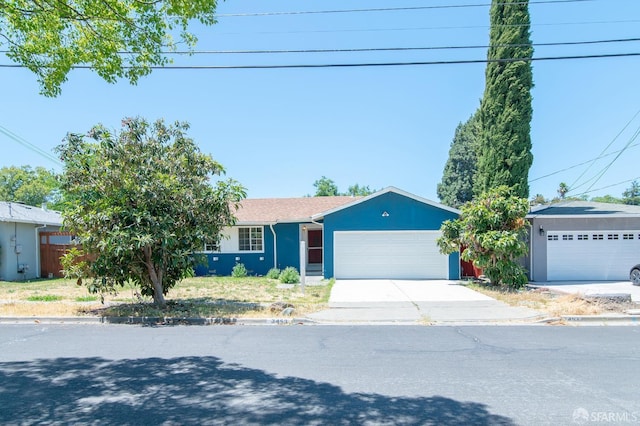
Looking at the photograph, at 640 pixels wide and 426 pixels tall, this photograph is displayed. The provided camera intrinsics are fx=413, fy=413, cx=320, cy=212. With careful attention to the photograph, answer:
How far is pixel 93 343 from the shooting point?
7598 mm

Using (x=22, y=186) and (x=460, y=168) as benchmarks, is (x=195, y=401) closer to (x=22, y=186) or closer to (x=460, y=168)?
(x=460, y=168)

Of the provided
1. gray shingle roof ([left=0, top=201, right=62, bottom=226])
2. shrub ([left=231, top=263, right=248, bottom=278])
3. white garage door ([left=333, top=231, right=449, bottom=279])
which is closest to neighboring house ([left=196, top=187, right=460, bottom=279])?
white garage door ([left=333, top=231, right=449, bottom=279])

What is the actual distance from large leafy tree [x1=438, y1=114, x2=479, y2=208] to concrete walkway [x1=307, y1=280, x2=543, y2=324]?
26.4m

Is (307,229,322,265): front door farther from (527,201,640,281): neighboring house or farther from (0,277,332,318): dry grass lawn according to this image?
(527,201,640,281): neighboring house

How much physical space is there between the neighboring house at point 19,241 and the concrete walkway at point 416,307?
1480 cm

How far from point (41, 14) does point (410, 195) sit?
14545 millimetres

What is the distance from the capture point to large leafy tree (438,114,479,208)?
39812 mm

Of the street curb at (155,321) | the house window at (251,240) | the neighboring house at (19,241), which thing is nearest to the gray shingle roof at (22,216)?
the neighboring house at (19,241)

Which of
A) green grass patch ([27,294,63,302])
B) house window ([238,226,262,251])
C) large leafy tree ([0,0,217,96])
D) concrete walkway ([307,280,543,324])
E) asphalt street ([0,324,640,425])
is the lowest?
concrete walkway ([307,280,543,324])

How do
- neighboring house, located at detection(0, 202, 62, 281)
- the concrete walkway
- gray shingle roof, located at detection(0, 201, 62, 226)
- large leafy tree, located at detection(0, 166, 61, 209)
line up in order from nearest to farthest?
the concrete walkway, gray shingle roof, located at detection(0, 201, 62, 226), neighboring house, located at detection(0, 202, 62, 281), large leafy tree, located at detection(0, 166, 61, 209)

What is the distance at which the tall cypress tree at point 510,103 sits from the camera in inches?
657

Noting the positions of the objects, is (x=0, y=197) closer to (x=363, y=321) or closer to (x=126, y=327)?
(x=126, y=327)

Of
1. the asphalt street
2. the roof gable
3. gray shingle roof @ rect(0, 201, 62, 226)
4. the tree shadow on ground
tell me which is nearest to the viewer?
the tree shadow on ground

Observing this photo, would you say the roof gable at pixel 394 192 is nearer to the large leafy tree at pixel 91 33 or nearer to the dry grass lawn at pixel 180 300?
the dry grass lawn at pixel 180 300
